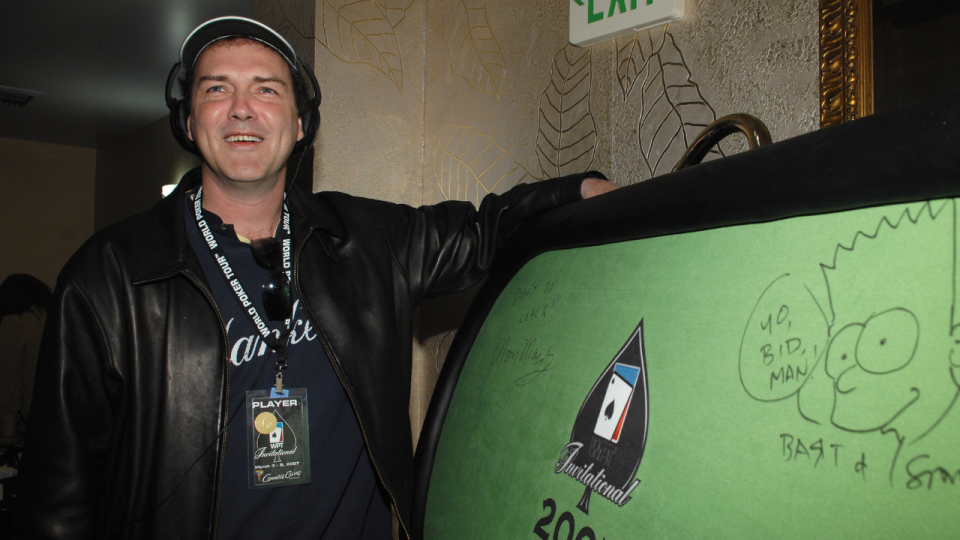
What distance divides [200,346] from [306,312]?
0.61ft

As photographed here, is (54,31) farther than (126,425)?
Yes

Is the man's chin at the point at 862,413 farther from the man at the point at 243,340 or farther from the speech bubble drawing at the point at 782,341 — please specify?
the man at the point at 243,340

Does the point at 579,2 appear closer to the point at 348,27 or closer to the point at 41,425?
the point at 348,27

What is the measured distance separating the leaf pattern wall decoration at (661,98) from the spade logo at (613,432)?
523 mm

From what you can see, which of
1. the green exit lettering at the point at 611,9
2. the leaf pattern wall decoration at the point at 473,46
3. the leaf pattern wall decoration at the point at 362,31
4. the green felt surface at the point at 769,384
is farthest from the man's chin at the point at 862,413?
the leaf pattern wall decoration at the point at 362,31

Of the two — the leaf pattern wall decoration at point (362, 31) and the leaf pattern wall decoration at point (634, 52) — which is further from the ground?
the leaf pattern wall decoration at point (362, 31)

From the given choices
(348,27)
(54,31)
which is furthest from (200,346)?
(54,31)

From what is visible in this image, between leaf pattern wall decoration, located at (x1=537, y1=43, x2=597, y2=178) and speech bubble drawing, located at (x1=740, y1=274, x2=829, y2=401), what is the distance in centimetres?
80

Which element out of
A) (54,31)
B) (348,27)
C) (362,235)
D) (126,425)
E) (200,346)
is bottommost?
(126,425)

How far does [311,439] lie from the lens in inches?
43.1

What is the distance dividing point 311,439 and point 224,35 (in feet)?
2.64

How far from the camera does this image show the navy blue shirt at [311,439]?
105 centimetres

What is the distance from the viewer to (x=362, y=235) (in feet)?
4.05

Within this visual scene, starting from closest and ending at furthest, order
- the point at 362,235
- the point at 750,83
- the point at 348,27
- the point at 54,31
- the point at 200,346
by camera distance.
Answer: the point at 750,83, the point at 200,346, the point at 362,235, the point at 348,27, the point at 54,31
